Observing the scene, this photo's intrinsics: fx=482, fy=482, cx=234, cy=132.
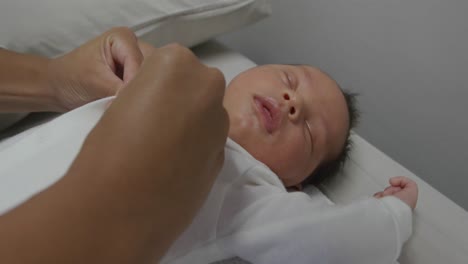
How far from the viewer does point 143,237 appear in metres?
0.38

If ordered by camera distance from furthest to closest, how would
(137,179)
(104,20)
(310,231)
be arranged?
(104,20), (310,231), (137,179)

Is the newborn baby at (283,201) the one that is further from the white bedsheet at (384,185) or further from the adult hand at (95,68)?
the adult hand at (95,68)

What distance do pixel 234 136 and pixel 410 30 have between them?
548 mm

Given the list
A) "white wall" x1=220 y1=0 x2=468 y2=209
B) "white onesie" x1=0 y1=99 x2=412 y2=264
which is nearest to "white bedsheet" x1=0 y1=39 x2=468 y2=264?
"white onesie" x1=0 y1=99 x2=412 y2=264

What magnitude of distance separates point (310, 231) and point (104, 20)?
67cm

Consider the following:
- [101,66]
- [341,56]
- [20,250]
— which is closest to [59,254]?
[20,250]

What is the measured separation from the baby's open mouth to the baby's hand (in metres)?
0.22

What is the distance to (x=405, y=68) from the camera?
1.15m

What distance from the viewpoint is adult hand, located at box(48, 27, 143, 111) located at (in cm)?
80

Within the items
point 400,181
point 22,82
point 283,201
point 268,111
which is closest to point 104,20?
point 22,82

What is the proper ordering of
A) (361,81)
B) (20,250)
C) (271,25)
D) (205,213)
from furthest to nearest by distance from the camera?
(271,25), (361,81), (205,213), (20,250)

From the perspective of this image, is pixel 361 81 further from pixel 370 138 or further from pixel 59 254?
pixel 59 254

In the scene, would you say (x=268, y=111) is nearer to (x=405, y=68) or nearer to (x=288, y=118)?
(x=288, y=118)

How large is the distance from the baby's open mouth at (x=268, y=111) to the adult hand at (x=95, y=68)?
23 centimetres
